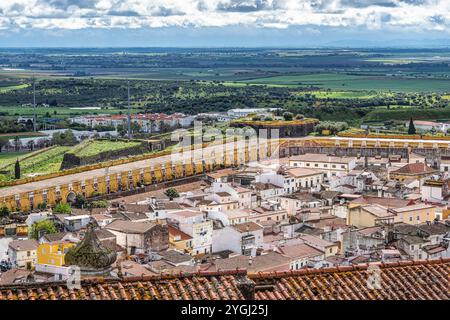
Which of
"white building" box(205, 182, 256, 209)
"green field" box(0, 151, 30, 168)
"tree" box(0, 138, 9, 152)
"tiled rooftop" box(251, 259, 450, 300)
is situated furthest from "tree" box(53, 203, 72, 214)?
Answer: "tree" box(0, 138, 9, 152)

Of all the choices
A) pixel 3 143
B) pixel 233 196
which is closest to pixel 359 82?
pixel 3 143

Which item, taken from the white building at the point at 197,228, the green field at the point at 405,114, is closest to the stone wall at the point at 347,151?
the white building at the point at 197,228

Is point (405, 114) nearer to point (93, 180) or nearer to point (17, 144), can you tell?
point (17, 144)

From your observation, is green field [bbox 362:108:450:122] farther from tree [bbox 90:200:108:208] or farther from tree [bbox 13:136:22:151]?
tree [bbox 90:200:108:208]

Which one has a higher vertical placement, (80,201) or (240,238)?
(240,238)
